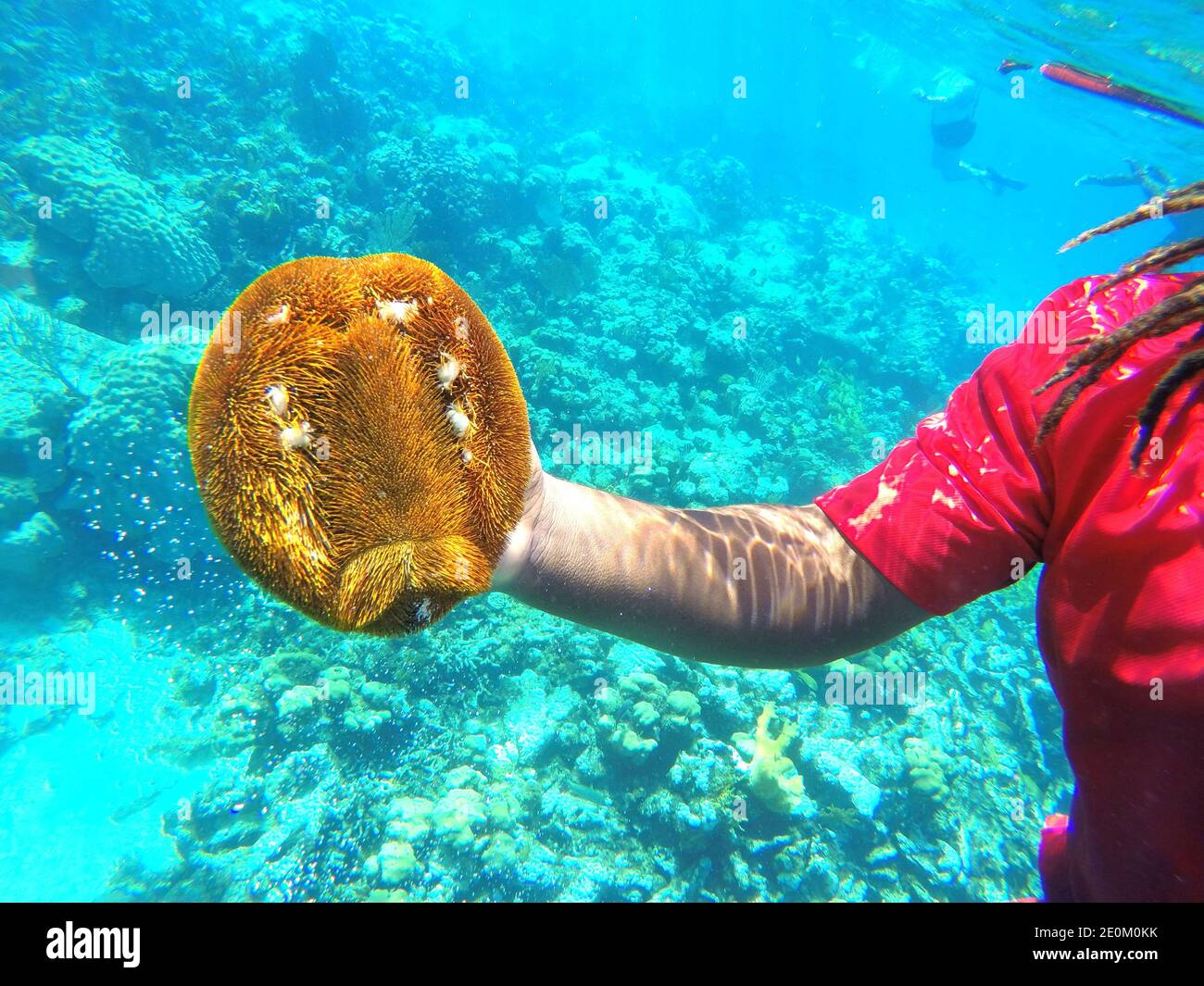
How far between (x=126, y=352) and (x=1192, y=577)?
10.3 meters

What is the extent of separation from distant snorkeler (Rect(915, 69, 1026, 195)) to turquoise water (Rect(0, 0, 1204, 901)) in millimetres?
3265

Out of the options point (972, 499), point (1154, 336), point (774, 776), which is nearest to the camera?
point (1154, 336)

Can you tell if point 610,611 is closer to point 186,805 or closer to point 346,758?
point 346,758

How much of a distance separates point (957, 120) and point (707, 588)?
93.2ft

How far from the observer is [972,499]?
1.36 metres

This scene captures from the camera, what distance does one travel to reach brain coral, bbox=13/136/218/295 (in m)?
9.10

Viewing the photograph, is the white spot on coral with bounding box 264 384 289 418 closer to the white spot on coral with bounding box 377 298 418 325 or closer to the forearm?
the white spot on coral with bounding box 377 298 418 325
